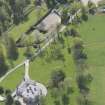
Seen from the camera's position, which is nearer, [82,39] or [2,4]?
[82,39]

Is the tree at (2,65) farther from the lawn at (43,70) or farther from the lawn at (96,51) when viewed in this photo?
the lawn at (96,51)

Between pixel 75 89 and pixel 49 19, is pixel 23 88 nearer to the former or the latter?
pixel 75 89

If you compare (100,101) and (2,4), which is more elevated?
(2,4)

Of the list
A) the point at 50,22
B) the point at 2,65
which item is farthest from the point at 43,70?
the point at 50,22

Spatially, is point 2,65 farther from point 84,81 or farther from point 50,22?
point 84,81

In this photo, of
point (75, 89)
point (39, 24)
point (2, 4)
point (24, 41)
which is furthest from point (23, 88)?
point (2, 4)

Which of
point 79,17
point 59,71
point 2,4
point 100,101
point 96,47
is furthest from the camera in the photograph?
point 2,4

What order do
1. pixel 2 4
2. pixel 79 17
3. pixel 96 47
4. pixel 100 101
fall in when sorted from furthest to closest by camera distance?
pixel 2 4 < pixel 79 17 < pixel 96 47 < pixel 100 101

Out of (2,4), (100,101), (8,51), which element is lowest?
(100,101)
